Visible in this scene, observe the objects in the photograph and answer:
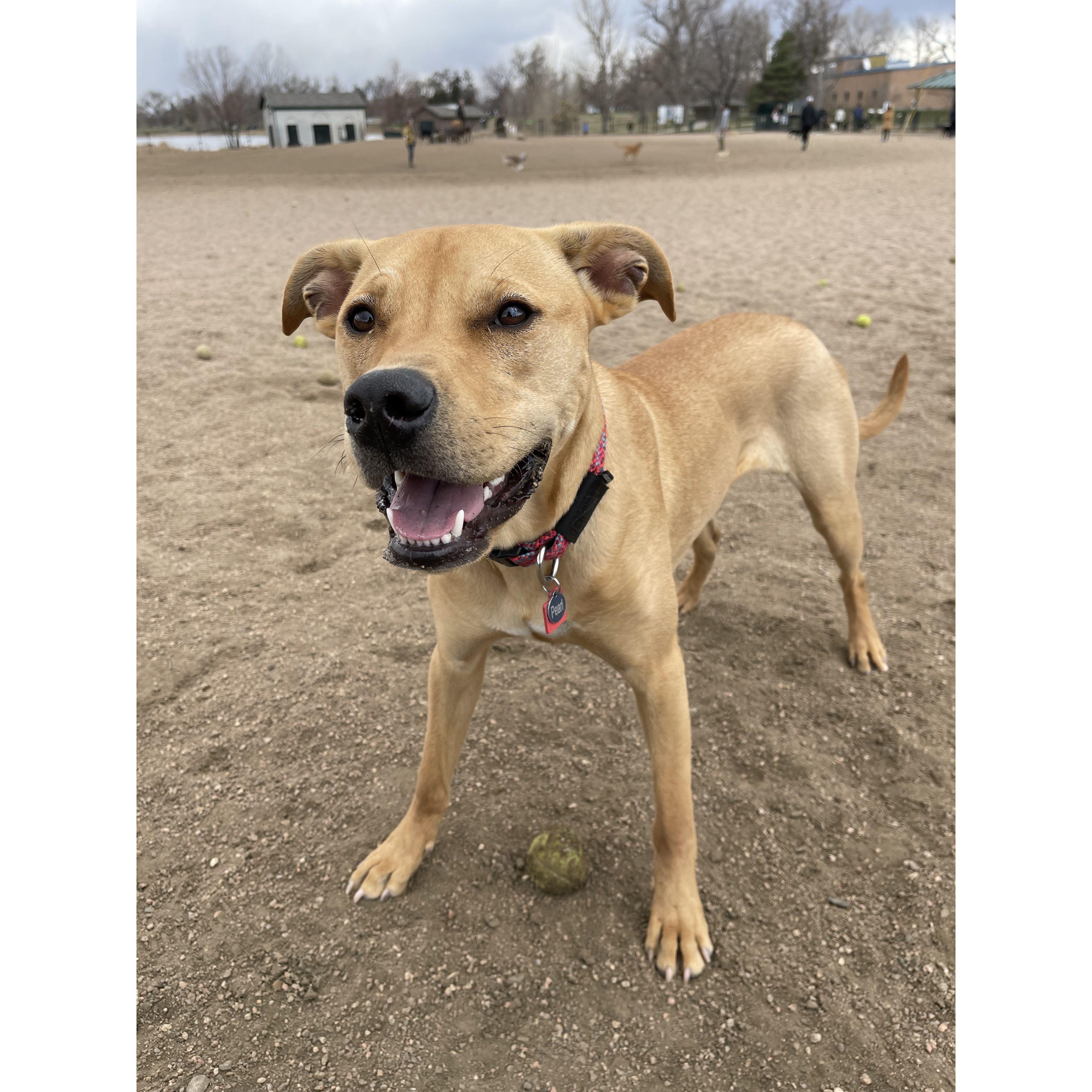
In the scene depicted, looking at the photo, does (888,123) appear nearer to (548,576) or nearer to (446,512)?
(548,576)

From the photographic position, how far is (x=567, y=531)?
2.12 meters

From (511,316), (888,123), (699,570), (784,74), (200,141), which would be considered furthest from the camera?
(784,74)

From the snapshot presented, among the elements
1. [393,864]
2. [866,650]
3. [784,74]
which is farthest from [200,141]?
[393,864]

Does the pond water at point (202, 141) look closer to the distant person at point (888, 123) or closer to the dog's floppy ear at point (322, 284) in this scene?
the distant person at point (888, 123)

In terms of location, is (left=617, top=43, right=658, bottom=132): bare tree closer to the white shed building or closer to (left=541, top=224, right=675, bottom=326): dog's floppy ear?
the white shed building

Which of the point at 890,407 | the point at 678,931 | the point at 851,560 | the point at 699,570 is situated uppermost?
the point at 890,407

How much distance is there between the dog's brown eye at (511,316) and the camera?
6.41 feet

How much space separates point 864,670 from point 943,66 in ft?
208

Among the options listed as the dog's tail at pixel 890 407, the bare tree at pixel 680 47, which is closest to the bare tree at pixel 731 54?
the bare tree at pixel 680 47

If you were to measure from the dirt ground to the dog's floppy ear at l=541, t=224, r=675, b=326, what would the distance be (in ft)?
5.68

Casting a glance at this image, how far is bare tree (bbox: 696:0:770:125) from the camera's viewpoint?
6550 centimetres

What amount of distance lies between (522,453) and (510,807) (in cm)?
153

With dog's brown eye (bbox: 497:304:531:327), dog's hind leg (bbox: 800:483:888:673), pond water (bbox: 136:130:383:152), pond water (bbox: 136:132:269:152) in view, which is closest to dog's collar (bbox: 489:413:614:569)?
dog's brown eye (bbox: 497:304:531:327)

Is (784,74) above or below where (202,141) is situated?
above
